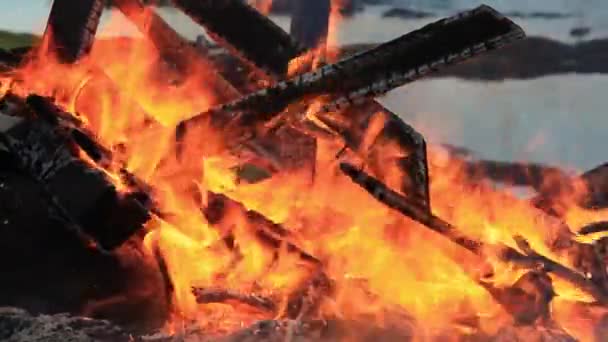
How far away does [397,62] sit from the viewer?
9.05ft

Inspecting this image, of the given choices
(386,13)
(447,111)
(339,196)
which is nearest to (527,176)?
(447,111)

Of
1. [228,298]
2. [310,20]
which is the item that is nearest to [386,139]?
[228,298]

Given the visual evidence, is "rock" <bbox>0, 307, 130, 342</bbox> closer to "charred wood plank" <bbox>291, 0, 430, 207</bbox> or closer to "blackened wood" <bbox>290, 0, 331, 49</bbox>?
"charred wood plank" <bbox>291, 0, 430, 207</bbox>

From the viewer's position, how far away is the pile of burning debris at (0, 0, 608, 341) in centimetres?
271

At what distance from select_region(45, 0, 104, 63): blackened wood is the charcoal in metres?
0.34

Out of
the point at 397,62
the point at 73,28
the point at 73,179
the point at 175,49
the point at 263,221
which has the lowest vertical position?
the point at 263,221

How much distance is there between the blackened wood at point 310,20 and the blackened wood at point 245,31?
2.25 metres

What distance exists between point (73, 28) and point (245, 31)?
0.77m

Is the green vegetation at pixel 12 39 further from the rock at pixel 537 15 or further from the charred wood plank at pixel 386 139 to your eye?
the rock at pixel 537 15

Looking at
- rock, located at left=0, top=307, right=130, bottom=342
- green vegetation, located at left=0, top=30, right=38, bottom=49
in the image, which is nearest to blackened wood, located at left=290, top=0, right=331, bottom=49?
green vegetation, located at left=0, top=30, right=38, bottom=49

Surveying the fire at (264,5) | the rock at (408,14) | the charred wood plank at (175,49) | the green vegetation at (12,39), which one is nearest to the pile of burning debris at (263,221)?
the charred wood plank at (175,49)

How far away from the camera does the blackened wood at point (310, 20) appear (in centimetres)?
553

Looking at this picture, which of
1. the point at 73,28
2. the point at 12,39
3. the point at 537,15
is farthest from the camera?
the point at 537,15

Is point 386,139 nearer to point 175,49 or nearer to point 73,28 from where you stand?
point 175,49
